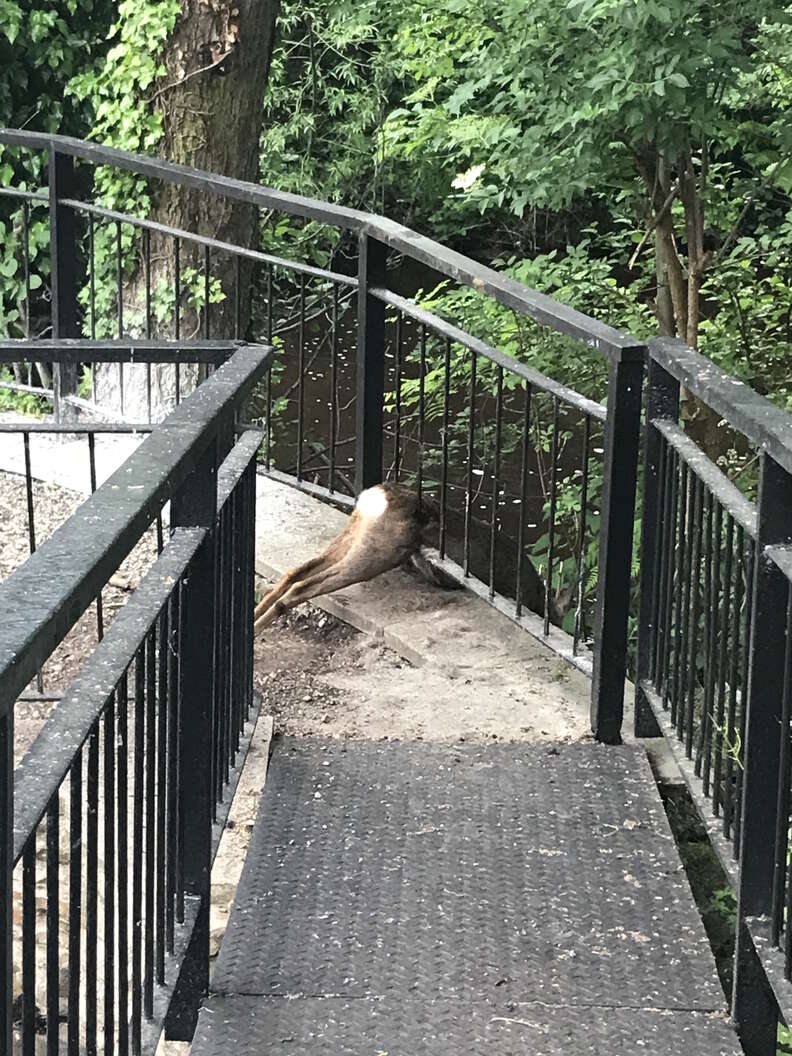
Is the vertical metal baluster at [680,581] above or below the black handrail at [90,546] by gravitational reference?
below

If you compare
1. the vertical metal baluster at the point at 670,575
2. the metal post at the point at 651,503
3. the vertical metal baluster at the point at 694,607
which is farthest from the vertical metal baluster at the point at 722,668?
the metal post at the point at 651,503

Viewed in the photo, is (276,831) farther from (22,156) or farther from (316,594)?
(22,156)

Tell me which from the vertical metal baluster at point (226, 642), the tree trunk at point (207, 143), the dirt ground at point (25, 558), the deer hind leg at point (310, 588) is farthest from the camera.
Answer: the tree trunk at point (207, 143)

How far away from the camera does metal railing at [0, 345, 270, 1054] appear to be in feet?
5.42

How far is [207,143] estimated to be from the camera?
25.1 ft

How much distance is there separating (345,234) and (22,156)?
4332 mm

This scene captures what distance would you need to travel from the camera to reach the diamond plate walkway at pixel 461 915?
2.98 metres

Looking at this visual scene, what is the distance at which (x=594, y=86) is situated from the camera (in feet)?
21.5

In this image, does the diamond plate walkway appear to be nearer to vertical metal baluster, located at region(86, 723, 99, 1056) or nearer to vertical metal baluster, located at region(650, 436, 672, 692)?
vertical metal baluster, located at region(650, 436, 672, 692)

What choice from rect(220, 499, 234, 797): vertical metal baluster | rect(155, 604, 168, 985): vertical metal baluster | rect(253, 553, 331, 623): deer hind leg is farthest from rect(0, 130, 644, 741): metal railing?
rect(155, 604, 168, 985): vertical metal baluster

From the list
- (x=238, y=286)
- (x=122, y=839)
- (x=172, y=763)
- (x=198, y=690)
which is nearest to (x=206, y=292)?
(x=238, y=286)

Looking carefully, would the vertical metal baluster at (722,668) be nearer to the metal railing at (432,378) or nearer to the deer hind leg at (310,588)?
the metal railing at (432,378)

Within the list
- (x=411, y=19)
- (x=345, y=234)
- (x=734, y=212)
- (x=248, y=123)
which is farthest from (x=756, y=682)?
(x=345, y=234)

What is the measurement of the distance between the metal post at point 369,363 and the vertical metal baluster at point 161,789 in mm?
2966
